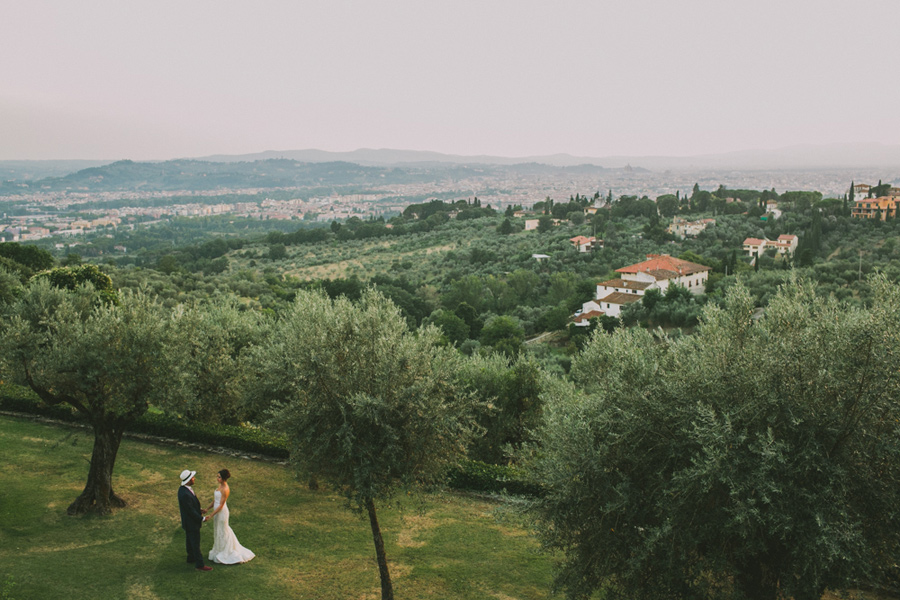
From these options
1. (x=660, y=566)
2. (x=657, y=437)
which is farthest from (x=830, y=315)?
(x=660, y=566)

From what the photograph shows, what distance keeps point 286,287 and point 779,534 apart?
59082 millimetres

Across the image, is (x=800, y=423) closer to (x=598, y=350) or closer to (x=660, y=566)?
(x=660, y=566)

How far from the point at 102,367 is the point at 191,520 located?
3.57 m

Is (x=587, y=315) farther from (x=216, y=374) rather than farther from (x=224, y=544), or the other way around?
(x=224, y=544)

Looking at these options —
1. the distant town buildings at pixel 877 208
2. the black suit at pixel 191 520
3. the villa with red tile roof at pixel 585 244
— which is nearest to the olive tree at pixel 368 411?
the black suit at pixel 191 520

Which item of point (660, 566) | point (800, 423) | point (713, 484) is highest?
point (800, 423)

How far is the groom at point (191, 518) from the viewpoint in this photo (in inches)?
408

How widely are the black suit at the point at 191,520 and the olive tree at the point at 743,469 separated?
19.4ft

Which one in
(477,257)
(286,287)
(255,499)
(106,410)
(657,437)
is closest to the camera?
(657,437)

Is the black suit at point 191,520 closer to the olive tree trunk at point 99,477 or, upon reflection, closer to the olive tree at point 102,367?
the olive tree at point 102,367

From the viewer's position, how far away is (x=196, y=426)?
18.2 metres

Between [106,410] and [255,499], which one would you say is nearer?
[106,410]

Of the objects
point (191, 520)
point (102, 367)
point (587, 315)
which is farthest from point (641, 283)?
point (191, 520)

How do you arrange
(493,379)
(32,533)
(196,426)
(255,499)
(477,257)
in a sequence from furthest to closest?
1. (477,257)
2. (493,379)
3. (196,426)
4. (255,499)
5. (32,533)
